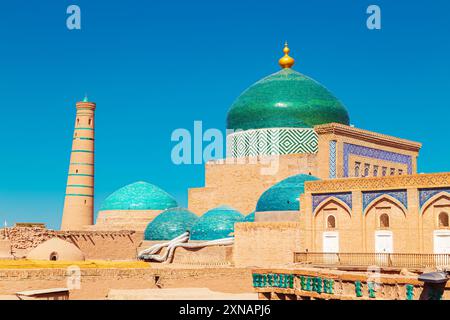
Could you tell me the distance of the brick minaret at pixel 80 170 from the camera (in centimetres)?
3212

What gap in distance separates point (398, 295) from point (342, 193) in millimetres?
7908

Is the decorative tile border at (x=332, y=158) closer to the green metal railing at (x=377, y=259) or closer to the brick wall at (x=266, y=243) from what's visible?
the brick wall at (x=266, y=243)

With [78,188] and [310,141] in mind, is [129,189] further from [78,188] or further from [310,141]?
[310,141]

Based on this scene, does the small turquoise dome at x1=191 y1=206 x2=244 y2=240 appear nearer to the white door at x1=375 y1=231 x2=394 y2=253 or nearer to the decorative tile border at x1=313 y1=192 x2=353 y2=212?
the decorative tile border at x1=313 y1=192 x2=353 y2=212

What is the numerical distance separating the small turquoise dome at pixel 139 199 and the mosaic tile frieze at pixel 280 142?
632cm

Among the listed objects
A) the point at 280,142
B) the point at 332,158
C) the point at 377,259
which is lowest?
the point at 377,259

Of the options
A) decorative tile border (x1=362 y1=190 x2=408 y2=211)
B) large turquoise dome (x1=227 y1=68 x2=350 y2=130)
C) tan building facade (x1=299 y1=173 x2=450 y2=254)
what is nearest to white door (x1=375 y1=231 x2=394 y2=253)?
tan building facade (x1=299 y1=173 x2=450 y2=254)

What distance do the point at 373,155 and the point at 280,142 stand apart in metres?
3.96

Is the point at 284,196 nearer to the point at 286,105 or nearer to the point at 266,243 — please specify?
the point at 266,243

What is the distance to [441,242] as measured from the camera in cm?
1641

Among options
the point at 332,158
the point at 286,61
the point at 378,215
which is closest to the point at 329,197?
the point at 378,215
